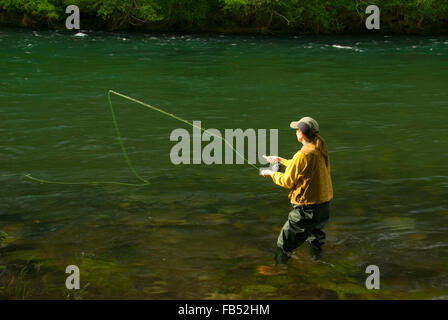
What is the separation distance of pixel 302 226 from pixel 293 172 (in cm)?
66

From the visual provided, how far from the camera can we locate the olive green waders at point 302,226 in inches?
272

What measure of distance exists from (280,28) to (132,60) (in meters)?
16.1

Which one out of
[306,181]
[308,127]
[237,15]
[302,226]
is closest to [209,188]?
[302,226]

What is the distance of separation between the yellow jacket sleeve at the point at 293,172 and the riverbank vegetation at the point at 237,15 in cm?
3394

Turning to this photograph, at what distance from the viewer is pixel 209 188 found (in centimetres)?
1062

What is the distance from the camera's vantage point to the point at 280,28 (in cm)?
4066

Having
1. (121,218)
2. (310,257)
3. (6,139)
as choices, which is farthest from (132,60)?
(310,257)

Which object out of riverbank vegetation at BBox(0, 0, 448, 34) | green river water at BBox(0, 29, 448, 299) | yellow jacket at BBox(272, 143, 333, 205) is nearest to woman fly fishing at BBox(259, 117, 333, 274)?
yellow jacket at BBox(272, 143, 333, 205)

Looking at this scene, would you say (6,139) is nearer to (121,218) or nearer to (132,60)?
(121,218)

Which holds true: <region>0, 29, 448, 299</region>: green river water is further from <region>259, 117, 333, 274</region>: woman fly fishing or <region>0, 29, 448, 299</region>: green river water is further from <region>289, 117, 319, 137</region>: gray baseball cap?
<region>289, 117, 319, 137</region>: gray baseball cap

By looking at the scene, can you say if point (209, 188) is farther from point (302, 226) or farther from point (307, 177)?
point (307, 177)

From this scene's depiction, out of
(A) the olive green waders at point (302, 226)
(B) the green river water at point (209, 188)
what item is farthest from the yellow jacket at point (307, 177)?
(B) the green river water at point (209, 188)

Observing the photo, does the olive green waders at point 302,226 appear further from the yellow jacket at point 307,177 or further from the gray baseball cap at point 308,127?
the gray baseball cap at point 308,127

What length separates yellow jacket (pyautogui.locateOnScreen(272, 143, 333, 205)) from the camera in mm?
6691
